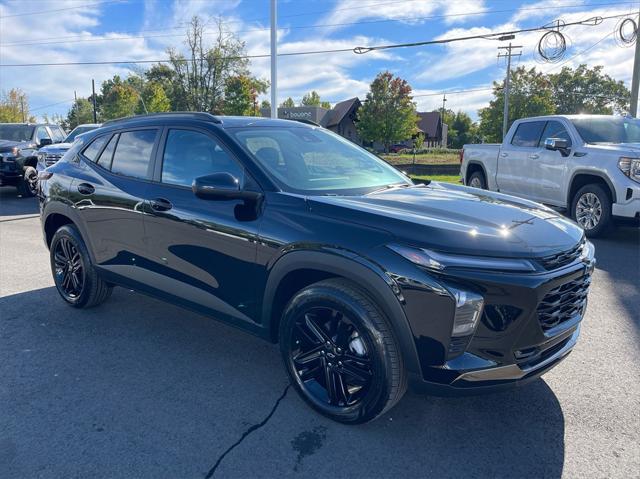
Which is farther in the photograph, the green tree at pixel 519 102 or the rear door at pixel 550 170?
the green tree at pixel 519 102

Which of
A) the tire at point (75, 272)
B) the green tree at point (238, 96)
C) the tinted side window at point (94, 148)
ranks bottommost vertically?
the tire at point (75, 272)

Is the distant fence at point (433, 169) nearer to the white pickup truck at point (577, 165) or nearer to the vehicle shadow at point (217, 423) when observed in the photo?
the white pickup truck at point (577, 165)

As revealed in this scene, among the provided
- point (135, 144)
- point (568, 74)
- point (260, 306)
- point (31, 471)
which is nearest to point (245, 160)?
point (260, 306)

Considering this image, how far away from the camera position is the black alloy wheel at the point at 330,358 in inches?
108

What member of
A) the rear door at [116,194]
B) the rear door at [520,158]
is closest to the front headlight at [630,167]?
the rear door at [520,158]

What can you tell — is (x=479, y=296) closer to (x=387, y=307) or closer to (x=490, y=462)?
(x=387, y=307)

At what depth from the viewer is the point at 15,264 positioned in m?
6.49

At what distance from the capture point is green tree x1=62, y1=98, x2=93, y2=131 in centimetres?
8344

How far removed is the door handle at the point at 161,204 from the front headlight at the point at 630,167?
656 centimetres

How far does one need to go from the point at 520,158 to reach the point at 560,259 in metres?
7.12

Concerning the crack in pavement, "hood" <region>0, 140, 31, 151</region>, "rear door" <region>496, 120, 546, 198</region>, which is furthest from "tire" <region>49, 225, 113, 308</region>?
"hood" <region>0, 140, 31, 151</region>

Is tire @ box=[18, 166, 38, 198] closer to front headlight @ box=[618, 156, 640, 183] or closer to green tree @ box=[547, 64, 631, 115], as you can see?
front headlight @ box=[618, 156, 640, 183]

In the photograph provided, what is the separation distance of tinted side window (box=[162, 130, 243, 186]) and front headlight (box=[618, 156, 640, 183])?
6276 mm

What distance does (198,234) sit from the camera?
3.38 metres
